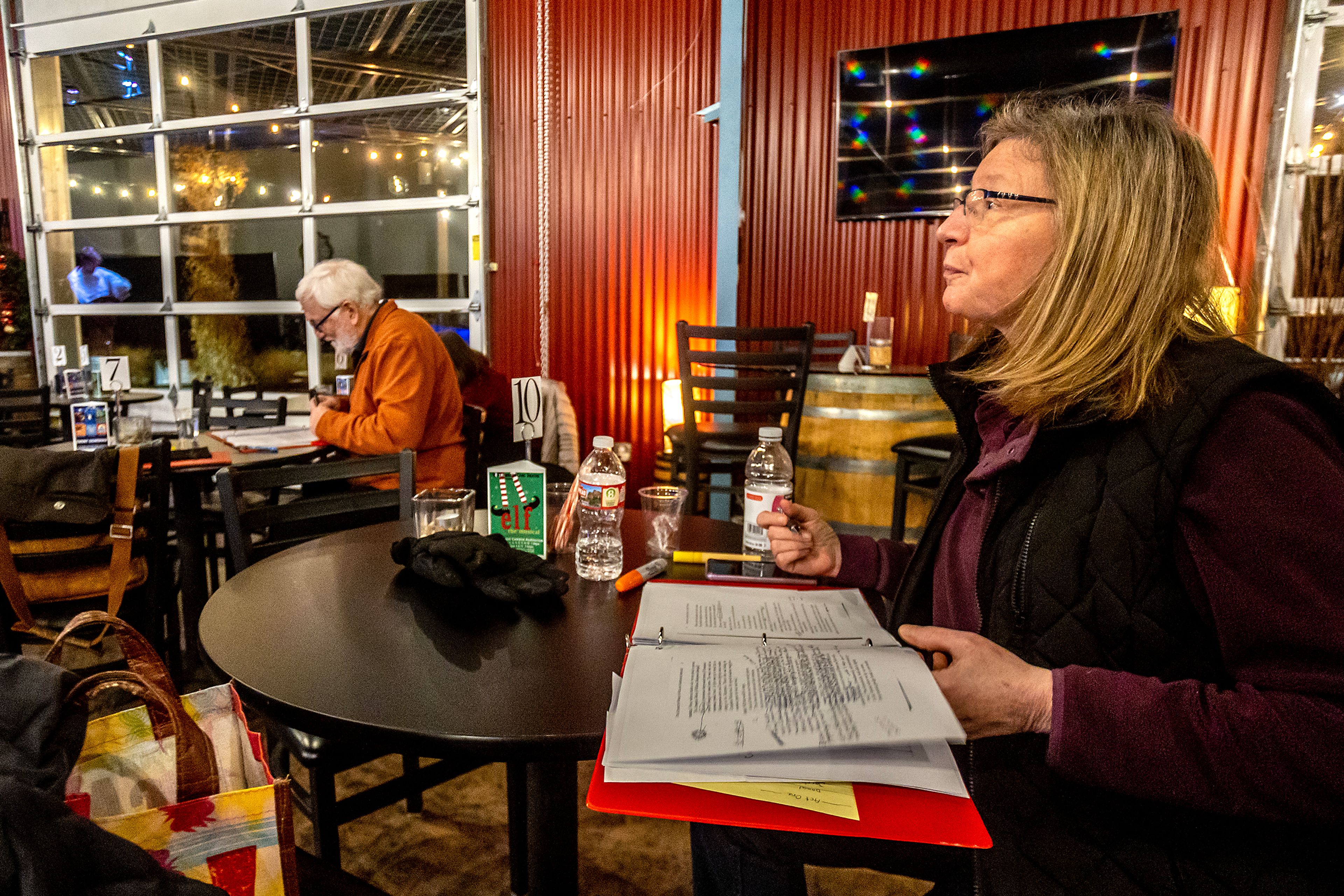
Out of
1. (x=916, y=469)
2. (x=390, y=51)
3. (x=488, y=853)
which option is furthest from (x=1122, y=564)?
(x=390, y=51)

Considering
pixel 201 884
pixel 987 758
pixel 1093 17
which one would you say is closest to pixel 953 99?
pixel 1093 17

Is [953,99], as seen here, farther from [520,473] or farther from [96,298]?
[96,298]

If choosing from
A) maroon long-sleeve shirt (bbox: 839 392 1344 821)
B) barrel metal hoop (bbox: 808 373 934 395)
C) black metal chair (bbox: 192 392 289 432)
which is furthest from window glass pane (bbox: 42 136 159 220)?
maroon long-sleeve shirt (bbox: 839 392 1344 821)

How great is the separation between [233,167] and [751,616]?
21.1 feet

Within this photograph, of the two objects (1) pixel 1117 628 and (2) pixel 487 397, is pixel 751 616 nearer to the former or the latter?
(1) pixel 1117 628

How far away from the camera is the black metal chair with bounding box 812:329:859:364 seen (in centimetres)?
426

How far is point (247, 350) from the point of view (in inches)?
242

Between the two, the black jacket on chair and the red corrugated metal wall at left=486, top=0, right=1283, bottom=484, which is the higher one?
the red corrugated metal wall at left=486, top=0, right=1283, bottom=484

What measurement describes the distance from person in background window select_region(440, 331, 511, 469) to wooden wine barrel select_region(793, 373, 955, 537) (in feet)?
4.27

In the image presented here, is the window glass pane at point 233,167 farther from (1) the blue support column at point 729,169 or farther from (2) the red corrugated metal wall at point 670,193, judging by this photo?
(1) the blue support column at point 729,169

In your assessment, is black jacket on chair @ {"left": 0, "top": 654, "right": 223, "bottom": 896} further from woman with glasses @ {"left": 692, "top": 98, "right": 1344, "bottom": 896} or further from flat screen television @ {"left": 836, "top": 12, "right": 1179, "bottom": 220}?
flat screen television @ {"left": 836, "top": 12, "right": 1179, "bottom": 220}

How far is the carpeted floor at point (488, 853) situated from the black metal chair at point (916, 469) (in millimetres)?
1254

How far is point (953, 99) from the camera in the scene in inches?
169

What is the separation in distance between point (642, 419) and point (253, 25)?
4.07 meters
